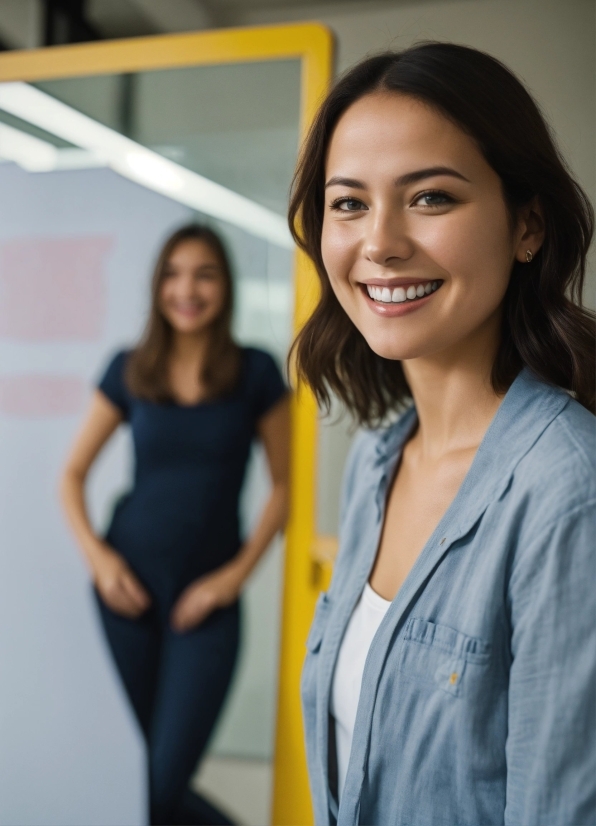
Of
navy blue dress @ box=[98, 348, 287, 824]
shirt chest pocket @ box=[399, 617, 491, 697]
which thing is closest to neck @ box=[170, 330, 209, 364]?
navy blue dress @ box=[98, 348, 287, 824]

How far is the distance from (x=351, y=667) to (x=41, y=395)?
1.25m

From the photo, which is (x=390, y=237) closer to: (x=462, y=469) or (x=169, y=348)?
(x=462, y=469)

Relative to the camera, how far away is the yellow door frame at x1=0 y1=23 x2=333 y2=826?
69.9 inches

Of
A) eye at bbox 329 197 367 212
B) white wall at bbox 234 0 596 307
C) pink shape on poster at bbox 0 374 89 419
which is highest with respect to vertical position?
white wall at bbox 234 0 596 307

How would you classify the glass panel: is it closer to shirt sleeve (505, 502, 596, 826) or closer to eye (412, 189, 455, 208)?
eye (412, 189, 455, 208)

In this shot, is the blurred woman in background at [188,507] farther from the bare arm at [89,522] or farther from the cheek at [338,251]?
the cheek at [338,251]

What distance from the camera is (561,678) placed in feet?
2.57

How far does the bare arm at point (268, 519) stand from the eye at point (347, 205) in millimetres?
813

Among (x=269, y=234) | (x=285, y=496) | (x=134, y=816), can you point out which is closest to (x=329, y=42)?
(x=269, y=234)

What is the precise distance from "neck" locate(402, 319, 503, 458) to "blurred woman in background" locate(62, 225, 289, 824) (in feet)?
2.42

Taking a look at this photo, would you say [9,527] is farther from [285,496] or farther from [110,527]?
[285,496]

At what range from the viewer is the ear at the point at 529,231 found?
102 cm

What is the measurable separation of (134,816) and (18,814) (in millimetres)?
361

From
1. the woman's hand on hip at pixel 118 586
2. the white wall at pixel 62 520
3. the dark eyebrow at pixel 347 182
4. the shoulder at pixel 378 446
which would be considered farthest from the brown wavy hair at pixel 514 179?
the woman's hand on hip at pixel 118 586
